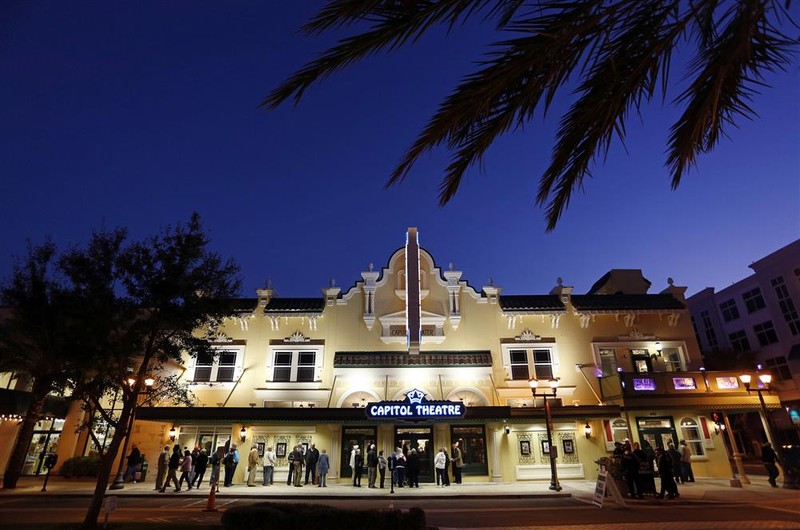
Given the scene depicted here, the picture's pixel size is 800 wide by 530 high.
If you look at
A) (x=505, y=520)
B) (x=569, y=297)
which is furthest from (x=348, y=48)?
(x=569, y=297)

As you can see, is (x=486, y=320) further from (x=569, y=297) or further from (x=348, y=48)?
(x=348, y=48)

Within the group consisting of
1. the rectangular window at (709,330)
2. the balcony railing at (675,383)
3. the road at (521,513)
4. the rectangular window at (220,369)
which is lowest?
the road at (521,513)

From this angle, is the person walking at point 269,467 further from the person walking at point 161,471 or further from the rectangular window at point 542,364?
the rectangular window at point 542,364

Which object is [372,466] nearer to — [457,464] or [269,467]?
[457,464]

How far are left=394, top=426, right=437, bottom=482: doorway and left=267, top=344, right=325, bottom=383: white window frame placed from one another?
5.59 meters

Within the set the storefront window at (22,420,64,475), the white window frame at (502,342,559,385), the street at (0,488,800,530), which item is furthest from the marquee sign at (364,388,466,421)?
the storefront window at (22,420,64,475)

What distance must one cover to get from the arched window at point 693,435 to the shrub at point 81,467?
104 feet

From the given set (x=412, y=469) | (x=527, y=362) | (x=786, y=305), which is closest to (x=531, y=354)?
(x=527, y=362)

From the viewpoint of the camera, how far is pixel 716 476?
22578 millimetres

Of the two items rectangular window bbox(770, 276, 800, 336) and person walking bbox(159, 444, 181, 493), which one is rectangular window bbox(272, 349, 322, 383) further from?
rectangular window bbox(770, 276, 800, 336)

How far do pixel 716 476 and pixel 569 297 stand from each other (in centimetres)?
1147

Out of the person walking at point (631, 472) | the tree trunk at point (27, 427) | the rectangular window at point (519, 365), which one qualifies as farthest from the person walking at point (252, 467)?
the person walking at point (631, 472)

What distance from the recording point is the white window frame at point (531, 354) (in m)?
25.2

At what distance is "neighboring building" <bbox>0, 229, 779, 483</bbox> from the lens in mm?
22766
